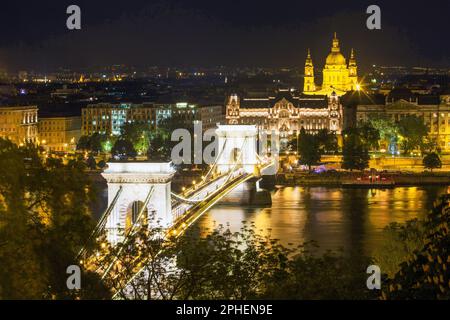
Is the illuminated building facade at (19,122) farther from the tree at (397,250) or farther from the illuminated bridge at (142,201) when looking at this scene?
the tree at (397,250)

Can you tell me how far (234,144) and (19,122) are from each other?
1034cm

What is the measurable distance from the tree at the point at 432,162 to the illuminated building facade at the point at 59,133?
9.39 m

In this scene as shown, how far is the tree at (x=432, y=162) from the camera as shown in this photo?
85.6 ft

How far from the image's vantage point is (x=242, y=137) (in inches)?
885

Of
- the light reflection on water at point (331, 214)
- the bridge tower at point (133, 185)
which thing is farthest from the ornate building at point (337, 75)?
the bridge tower at point (133, 185)

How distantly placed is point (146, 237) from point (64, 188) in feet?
3.33

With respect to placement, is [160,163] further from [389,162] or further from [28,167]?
[389,162]

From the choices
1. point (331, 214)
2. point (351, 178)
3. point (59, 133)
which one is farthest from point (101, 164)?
point (331, 214)

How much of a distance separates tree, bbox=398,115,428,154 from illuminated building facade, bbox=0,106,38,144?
8081 millimetres

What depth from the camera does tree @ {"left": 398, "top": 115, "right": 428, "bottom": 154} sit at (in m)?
28.7

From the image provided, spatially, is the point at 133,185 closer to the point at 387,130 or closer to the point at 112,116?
the point at 387,130

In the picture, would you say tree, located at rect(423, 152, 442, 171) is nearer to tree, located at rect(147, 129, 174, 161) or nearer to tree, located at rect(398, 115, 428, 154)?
tree, located at rect(398, 115, 428, 154)

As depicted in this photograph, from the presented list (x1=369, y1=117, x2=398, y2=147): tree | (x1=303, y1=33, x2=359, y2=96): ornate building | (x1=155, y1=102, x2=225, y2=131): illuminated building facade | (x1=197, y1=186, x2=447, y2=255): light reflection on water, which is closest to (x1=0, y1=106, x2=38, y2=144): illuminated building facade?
(x1=155, y1=102, x2=225, y2=131): illuminated building facade
